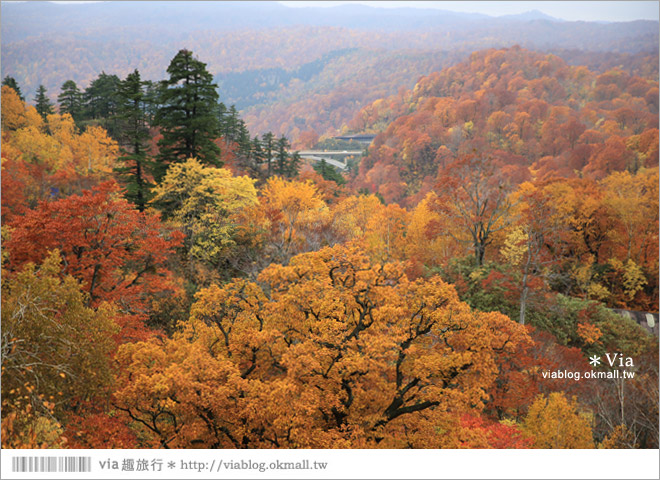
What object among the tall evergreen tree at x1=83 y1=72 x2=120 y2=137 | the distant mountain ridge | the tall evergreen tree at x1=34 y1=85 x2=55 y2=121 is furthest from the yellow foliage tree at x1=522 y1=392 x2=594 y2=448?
the tall evergreen tree at x1=83 y1=72 x2=120 y2=137

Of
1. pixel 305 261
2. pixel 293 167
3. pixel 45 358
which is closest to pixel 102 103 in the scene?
pixel 293 167

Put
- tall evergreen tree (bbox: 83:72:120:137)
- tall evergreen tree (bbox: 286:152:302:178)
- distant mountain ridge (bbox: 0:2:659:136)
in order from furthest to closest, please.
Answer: tall evergreen tree (bbox: 286:152:302:178) < tall evergreen tree (bbox: 83:72:120:137) < distant mountain ridge (bbox: 0:2:659:136)

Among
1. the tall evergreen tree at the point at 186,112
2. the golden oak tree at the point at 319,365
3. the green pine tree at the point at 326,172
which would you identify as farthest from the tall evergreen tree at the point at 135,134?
the green pine tree at the point at 326,172

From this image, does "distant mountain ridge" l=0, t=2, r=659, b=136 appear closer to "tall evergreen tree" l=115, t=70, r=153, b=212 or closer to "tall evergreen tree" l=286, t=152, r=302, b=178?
"tall evergreen tree" l=115, t=70, r=153, b=212

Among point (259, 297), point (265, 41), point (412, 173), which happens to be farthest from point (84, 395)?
point (412, 173)

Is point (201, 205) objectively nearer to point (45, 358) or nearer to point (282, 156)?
point (45, 358)

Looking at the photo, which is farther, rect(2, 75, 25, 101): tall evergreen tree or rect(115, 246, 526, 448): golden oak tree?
rect(2, 75, 25, 101): tall evergreen tree

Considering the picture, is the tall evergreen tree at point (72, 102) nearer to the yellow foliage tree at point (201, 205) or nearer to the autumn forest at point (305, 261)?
the autumn forest at point (305, 261)

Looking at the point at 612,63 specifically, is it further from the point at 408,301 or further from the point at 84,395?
the point at 84,395
